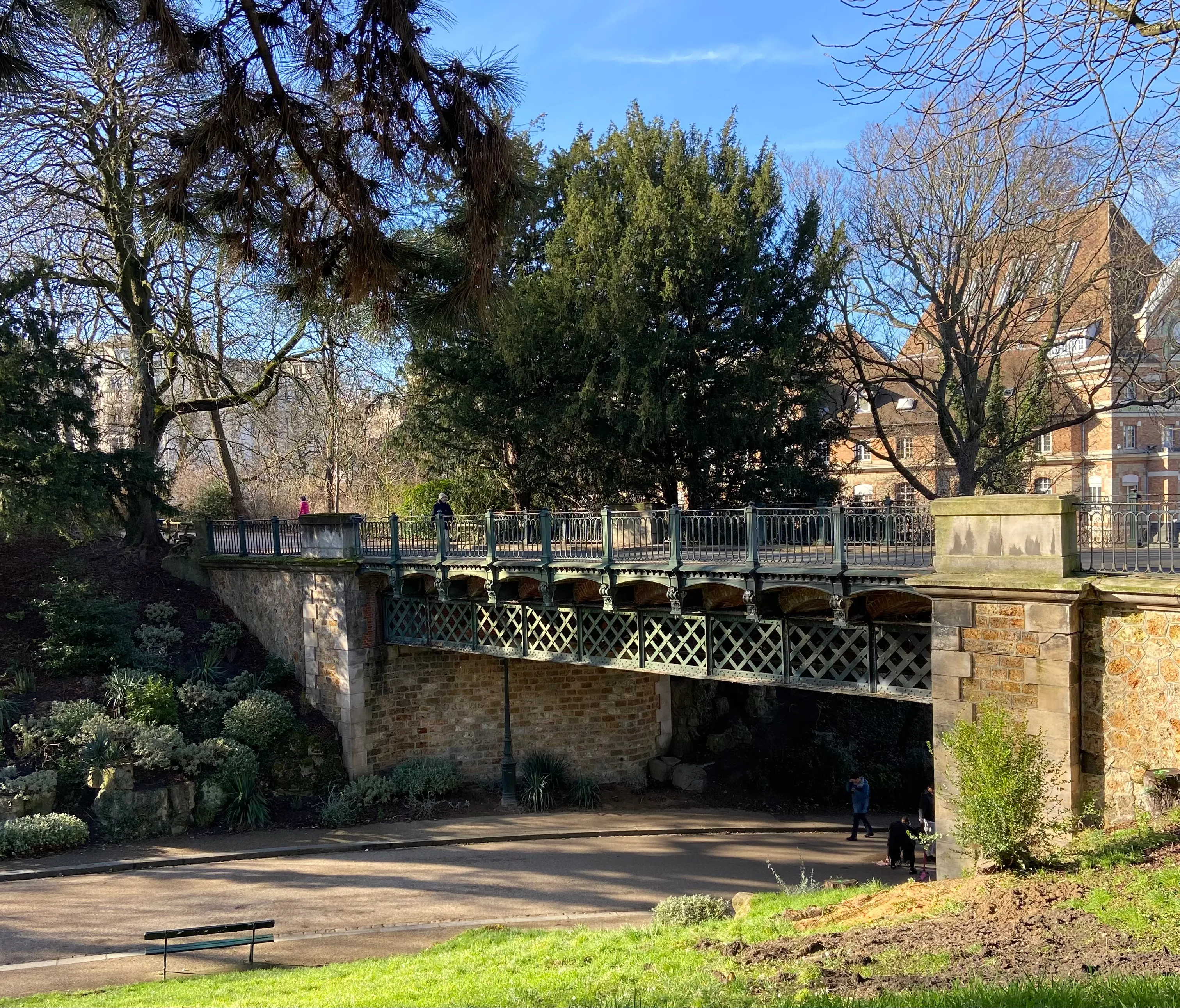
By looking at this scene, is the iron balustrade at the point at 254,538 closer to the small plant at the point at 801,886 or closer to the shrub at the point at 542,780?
the shrub at the point at 542,780

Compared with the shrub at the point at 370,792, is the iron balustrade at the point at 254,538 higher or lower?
higher

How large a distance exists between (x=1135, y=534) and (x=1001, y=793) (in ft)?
10.9

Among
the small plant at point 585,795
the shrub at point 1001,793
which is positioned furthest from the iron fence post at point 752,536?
the small plant at point 585,795

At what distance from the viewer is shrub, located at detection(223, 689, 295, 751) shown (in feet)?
55.2

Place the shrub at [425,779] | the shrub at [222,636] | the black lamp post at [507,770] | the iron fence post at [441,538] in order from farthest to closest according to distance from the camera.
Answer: the shrub at [222,636] → the black lamp post at [507,770] → the shrub at [425,779] → the iron fence post at [441,538]

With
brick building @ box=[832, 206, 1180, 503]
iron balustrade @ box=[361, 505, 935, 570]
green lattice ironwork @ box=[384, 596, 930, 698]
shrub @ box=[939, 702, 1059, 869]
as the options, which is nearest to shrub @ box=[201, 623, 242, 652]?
green lattice ironwork @ box=[384, 596, 930, 698]

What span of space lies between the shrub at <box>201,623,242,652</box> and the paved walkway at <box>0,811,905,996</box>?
560 cm

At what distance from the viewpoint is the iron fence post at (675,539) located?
475 inches

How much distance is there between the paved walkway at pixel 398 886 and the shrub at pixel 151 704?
263 centimetres

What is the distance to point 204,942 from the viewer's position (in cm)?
1042

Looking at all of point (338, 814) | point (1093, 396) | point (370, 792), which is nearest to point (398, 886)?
point (338, 814)

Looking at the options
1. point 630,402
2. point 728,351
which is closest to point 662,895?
point 630,402

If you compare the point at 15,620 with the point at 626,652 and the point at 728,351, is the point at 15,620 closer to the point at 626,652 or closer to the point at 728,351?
the point at 626,652

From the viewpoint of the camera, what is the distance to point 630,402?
63.6 feet
